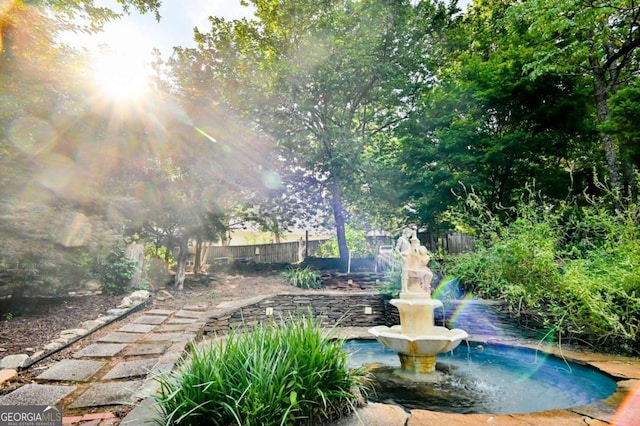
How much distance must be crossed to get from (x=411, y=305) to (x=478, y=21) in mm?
11687

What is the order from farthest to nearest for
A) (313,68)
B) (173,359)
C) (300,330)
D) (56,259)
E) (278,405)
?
(313,68)
(56,259)
(173,359)
(300,330)
(278,405)

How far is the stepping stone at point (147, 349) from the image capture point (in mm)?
3738

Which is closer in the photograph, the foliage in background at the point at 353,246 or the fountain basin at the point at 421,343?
the fountain basin at the point at 421,343

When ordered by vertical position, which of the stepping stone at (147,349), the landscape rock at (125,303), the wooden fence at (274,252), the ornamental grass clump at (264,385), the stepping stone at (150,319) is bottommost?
the stepping stone at (150,319)

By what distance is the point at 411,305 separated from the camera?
3.81 m

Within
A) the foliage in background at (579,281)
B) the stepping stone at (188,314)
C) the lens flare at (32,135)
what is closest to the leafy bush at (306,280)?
the stepping stone at (188,314)

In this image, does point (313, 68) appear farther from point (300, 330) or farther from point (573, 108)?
point (300, 330)

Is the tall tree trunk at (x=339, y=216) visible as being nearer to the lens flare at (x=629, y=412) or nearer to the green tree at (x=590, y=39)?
the green tree at (x=590, y=39)

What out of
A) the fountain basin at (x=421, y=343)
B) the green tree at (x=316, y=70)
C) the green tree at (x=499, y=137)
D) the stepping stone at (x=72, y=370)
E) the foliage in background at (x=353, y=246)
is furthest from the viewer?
the foliage in background at (x=353, y=246)

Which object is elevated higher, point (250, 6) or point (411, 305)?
point (250, 6)

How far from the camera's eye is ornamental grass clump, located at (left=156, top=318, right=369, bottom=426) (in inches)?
72.6

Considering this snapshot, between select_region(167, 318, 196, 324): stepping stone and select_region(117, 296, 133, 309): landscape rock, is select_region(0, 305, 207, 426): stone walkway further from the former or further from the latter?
select_region(117, 296, 133, 309): landscape rock

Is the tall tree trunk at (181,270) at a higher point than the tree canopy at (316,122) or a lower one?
lower

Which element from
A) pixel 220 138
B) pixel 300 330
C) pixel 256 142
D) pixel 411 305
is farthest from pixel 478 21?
pixel 300 330
